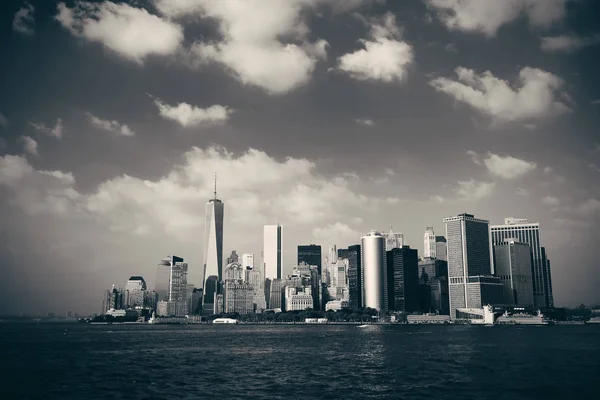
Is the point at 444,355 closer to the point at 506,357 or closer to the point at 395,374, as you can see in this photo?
the point at 506,357

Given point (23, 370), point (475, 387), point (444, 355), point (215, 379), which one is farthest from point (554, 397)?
point (23, 370)

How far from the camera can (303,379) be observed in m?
77.1

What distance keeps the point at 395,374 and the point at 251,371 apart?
22235mm

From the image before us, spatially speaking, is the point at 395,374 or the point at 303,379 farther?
the point at 395,374

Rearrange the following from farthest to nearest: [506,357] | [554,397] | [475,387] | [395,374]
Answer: [506,357] < [395,374] < [475,387] < [554,397]

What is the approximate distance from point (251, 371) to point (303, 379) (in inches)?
504

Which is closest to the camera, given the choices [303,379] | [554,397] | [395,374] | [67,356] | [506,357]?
[554,397]

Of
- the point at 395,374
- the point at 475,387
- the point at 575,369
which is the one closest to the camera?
the point at 475,387

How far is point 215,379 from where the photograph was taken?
77.7 m

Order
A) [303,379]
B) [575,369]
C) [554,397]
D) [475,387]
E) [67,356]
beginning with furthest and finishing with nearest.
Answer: [67,356], [575,369], [303,379], [475,387], [554,397]

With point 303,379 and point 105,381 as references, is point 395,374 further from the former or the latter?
point 105,381

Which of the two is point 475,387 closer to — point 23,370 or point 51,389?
point 51,389

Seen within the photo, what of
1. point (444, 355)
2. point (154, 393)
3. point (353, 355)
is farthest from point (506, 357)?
point (154, 393)

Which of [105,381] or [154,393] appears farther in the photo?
[105,381]
